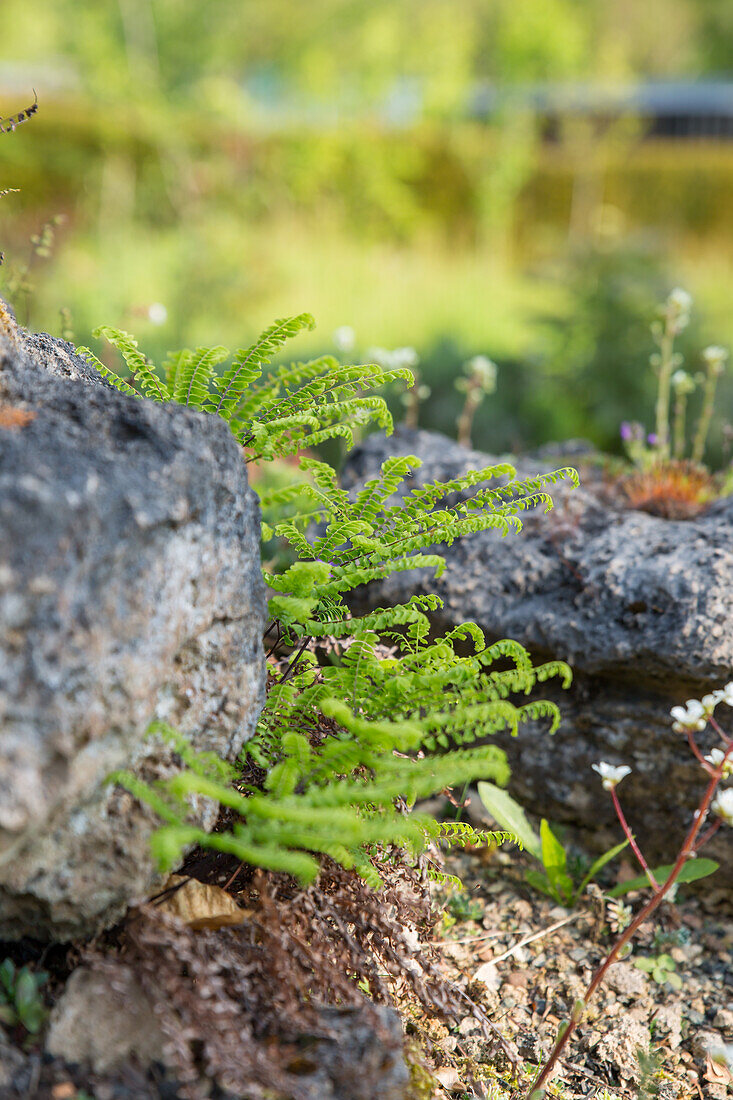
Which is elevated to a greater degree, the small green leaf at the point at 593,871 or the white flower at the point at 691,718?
the white flower at the point at 691,718

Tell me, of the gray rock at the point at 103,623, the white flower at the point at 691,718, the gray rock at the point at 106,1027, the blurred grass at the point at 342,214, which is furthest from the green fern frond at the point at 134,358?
the blurred grass at the point at 342,214

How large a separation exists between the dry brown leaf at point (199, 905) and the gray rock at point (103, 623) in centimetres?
12

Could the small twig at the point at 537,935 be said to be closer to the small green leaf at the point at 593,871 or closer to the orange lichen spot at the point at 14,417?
the small green leaf at the point at 593,871

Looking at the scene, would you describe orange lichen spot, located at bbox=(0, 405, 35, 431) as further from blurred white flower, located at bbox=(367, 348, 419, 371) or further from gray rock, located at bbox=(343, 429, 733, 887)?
blurred white flower, located at bbox=(367, 348, 419, 371)

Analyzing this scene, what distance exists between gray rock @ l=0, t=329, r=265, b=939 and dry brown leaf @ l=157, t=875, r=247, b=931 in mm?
116

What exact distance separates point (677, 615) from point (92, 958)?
183cm

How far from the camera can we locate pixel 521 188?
45.5 feet

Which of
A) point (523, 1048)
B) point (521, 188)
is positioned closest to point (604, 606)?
point (523, 1048)

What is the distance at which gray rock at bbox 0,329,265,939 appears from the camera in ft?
4.07

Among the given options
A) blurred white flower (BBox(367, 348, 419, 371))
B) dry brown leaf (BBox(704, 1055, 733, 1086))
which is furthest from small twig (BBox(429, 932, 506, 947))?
blurred white flower (BBox(367, 348, 419, 371))

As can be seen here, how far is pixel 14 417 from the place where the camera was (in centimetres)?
149

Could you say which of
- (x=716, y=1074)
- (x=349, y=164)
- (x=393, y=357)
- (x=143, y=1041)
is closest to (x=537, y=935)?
(x=716, y=1074)

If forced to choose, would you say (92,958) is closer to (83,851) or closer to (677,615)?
(83,851)

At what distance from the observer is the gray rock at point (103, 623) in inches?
48.8
